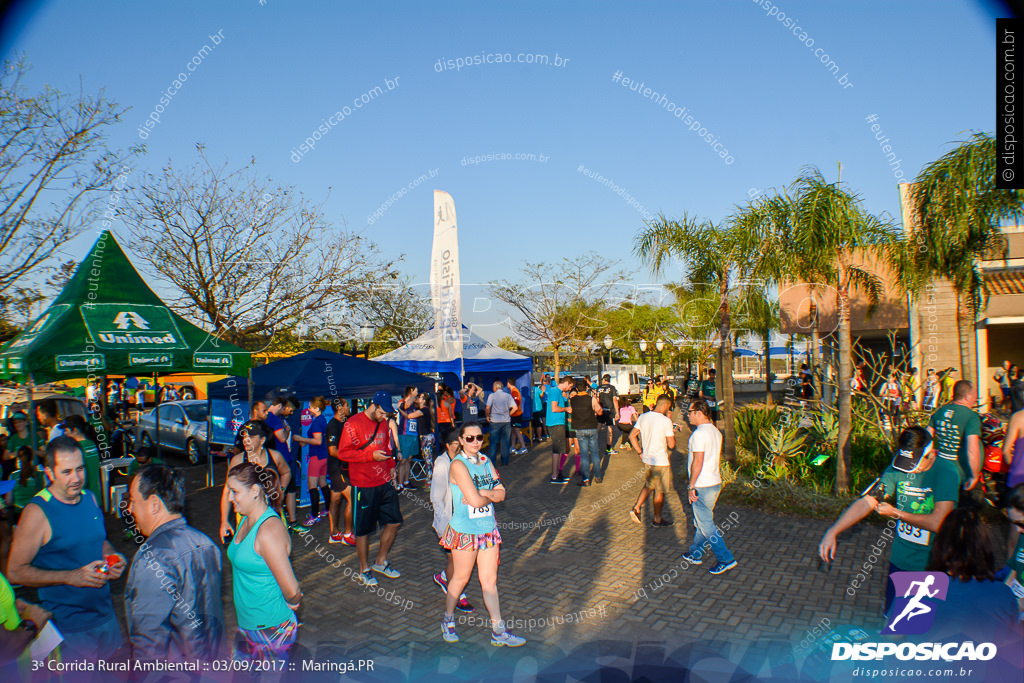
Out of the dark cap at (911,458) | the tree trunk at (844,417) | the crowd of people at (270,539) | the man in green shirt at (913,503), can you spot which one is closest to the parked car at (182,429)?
the crowd of people at (270,539)

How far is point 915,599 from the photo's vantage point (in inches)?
130

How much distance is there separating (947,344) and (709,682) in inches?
687

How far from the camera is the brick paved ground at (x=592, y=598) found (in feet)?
14.8

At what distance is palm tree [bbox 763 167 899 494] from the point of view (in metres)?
8.49

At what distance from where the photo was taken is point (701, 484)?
6023 mm

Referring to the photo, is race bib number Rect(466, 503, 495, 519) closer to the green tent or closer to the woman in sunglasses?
the woman in sunglasses

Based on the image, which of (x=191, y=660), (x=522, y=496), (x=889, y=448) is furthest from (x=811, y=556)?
(x=191, y=660)

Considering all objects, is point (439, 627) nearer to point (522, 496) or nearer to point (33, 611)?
point (33, 611)

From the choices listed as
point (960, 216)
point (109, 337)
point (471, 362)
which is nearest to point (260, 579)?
point (109, 337)

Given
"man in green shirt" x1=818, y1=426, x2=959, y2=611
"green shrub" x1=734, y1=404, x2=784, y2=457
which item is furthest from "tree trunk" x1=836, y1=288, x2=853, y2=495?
"man in green shirt" x1=818, y1=426, x2=959, y2=611

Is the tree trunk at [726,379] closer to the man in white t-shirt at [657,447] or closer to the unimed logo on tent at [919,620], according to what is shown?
the man in white t-shirt at [657,447]

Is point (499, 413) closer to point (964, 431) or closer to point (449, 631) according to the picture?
point (449, 631)

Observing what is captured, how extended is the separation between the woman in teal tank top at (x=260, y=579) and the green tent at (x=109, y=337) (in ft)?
20.0

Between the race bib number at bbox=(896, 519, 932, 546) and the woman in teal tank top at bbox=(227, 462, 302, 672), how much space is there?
3.59m
